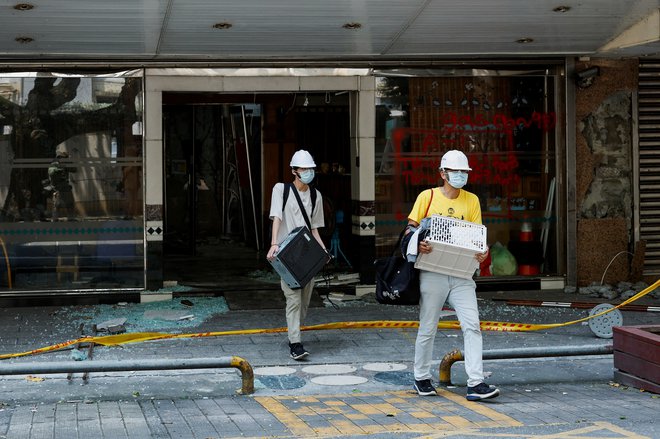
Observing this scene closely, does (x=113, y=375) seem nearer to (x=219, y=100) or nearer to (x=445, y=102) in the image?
(x=445, y=102)

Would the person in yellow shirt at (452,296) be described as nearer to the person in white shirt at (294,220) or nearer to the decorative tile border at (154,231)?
the person in white shirt at (294,220)

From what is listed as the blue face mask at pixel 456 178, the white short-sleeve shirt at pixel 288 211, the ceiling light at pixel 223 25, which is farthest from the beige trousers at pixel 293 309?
the ceiling light at pixel 223 25

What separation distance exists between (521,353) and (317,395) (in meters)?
1.67

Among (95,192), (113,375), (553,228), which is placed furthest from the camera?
(553,228)

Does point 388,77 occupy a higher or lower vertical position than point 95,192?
higher

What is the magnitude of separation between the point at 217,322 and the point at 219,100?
537 centimetres

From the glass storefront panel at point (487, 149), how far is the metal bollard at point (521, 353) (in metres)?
5.06

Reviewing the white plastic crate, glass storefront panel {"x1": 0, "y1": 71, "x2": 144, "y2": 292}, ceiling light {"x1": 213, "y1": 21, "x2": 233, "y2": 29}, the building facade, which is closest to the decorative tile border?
the building facade

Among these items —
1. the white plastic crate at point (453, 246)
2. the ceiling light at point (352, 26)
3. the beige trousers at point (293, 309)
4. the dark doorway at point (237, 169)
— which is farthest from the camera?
the dark doorway at point (237, 169)

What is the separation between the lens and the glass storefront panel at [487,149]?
42.8ft

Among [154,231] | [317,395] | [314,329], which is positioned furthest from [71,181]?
[317,395]

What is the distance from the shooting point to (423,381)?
7.73 meters

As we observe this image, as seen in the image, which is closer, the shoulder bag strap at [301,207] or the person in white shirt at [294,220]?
the person in white shirt at [294,220]

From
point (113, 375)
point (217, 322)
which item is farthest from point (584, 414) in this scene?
point (217, 322)
